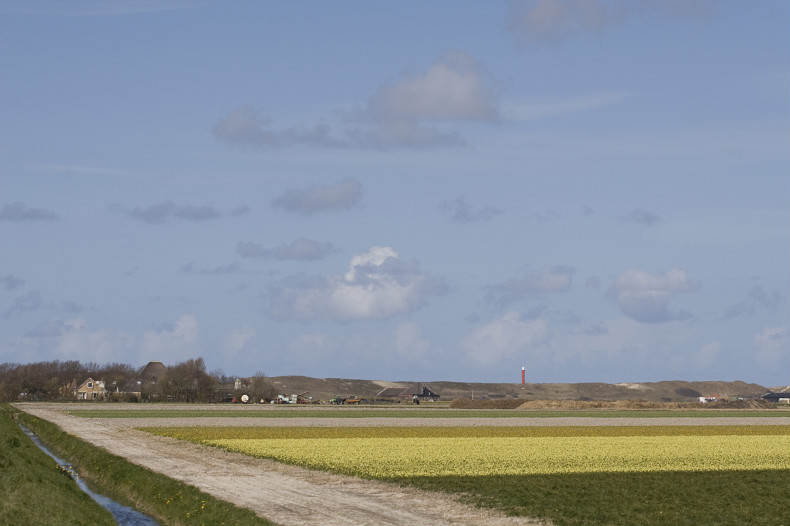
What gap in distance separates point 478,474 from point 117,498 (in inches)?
630

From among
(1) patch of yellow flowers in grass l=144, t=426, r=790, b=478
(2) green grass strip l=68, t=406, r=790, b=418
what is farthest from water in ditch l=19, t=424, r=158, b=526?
(2) green grass strip l=68, t=406, r=790, b=418

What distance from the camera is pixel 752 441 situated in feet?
226

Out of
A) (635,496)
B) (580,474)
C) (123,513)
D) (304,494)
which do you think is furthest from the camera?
(580,474)

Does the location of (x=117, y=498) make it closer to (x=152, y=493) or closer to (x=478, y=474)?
(x=152, y=493)

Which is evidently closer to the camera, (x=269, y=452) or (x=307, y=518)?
(x=307, y=518)

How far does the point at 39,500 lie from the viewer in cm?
3055

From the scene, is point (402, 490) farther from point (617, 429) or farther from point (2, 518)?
point (617, 429)

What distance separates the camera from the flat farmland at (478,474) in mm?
32594

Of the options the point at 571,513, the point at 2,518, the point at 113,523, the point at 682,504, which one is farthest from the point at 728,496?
the point at 2,518

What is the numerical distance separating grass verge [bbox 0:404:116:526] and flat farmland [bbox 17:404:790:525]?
5065 mm

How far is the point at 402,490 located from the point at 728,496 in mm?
12516

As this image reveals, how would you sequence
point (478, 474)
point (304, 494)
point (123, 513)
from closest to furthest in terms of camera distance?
1. point (304, 494)
2. point (123, 513)
3. point (478, 474)

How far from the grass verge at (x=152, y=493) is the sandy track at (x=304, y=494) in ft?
2.94

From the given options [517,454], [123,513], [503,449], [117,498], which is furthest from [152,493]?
[503,449]
